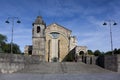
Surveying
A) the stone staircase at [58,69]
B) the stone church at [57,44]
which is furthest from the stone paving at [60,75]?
the stone church at [57,44]

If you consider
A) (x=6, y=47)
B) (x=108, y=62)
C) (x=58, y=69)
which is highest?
(x=6, y=47)

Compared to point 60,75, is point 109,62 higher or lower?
higher

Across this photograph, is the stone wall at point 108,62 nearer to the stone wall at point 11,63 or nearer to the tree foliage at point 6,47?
the stone wall at point 11,63

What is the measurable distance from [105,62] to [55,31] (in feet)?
89.0

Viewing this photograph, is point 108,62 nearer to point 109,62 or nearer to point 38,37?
point 109,62

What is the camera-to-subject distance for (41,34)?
48844 mm

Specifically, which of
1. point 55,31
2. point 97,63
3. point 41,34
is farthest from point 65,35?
point 97,63

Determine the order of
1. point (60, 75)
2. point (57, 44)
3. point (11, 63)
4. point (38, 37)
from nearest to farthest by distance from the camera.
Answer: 1. point (60, 75)
2. point (11, 63)
3. point (38, 37)
4. point (57, 44)

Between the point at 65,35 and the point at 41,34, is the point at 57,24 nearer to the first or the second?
the point at 65,35

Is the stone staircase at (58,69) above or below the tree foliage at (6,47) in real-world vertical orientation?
below

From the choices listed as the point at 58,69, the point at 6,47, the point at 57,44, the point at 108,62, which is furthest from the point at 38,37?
the point at 108,62

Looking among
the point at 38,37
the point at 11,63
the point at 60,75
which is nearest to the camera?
the point at 60,75

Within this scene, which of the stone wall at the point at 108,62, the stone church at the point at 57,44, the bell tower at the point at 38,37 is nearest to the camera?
the stone wall at the point at 108,62

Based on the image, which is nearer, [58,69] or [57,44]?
[58,69]
